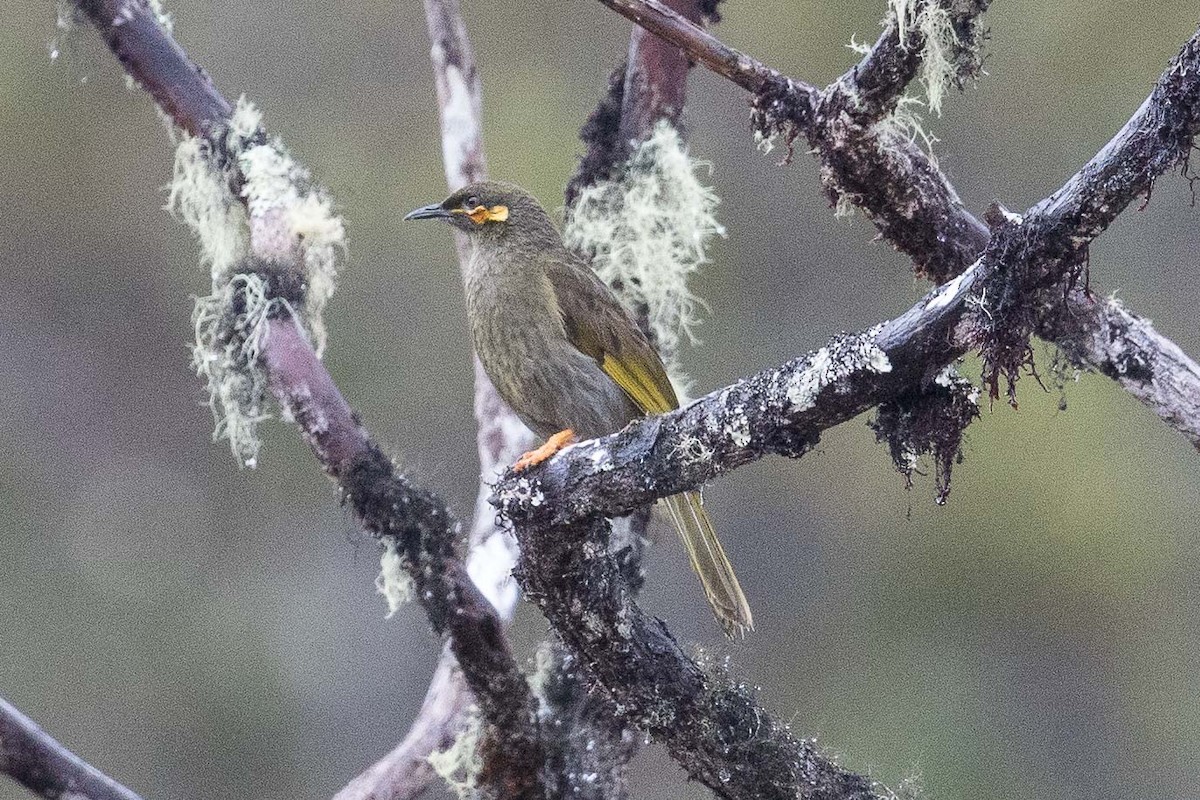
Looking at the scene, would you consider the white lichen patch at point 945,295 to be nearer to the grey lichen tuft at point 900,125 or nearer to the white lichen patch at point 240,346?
the grey lichen tuft at point 900,125

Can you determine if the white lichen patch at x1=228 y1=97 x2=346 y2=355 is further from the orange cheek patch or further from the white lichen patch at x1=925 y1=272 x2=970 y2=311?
the white lichen patch at x1=925 y1=272 x2=970 y2=311

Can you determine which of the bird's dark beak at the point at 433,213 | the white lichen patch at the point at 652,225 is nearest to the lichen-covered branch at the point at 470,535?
the bird's dark beak at the point at 433,213

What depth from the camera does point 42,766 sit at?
3902 mm

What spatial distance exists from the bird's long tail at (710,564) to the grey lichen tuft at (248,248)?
1.23 meters

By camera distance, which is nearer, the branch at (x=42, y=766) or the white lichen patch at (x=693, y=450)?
the white lichen patch at (x=693, y=450)

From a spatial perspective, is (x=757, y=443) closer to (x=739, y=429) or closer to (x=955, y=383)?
(x=739, y=429)

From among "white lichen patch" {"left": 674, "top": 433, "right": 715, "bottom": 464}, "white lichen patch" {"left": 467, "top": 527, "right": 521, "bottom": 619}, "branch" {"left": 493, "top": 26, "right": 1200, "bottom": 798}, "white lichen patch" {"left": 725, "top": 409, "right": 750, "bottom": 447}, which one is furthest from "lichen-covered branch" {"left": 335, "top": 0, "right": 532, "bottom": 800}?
"white lichen patch" {"left": 725, "top": 409, "right": 750, "bottom": 447}

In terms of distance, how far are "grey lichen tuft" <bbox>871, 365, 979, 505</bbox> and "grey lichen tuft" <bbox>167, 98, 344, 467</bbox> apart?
2067 millimetres

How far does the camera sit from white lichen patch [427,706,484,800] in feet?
14.8

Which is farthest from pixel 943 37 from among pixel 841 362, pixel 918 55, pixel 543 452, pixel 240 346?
pixel 240 346

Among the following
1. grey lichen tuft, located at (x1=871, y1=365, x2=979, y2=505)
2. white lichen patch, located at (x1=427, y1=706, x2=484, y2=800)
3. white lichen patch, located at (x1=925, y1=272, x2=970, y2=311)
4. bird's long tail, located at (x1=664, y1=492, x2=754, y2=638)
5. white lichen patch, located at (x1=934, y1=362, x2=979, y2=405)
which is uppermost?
bird's long tail, located at (x1=664, y1=492, x2=754, y2=638)

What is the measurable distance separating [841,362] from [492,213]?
8.56 ft

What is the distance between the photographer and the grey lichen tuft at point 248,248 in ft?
15.0

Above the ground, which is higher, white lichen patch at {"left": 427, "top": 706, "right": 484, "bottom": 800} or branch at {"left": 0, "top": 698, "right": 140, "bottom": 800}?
white lichen patch at {"left": 427, "top": 706, "right": 484, "bottom": 800}
